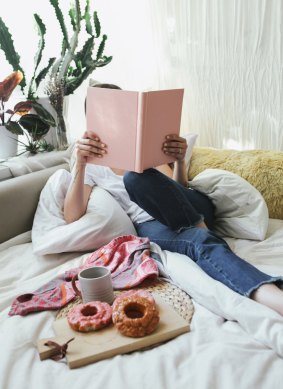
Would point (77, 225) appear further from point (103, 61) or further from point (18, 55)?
point (103, 61)

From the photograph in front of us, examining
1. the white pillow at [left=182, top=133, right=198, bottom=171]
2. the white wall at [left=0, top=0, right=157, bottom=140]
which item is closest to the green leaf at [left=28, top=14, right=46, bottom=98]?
the white wall at [left=0, top=0, right=157, bottom=140]

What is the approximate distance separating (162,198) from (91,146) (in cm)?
26

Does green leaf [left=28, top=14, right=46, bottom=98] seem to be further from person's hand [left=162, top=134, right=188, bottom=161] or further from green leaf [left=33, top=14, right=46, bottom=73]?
person's hand [left=162, top=134, right=188, bottom=161]

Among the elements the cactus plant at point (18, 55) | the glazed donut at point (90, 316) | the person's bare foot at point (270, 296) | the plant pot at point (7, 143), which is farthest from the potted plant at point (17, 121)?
the person's bare foot at point (270, 296)

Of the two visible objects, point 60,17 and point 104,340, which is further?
point 60,17

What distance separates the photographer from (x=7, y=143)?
5.35 feet

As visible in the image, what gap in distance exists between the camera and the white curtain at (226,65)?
158 cm

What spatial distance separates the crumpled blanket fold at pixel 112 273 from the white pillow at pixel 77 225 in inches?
2.7

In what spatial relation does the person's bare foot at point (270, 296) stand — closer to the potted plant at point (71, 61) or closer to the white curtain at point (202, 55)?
the white curtain at point (202, 55)

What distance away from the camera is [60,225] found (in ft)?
4.16

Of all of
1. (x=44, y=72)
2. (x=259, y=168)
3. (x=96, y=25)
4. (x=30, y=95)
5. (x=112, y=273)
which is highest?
(x=96, y=25)

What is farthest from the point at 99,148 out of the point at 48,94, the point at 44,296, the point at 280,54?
the point at 280,54

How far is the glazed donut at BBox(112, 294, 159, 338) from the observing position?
0.74m

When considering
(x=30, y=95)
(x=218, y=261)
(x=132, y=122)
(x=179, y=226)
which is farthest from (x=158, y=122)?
(x=30, y=95)
